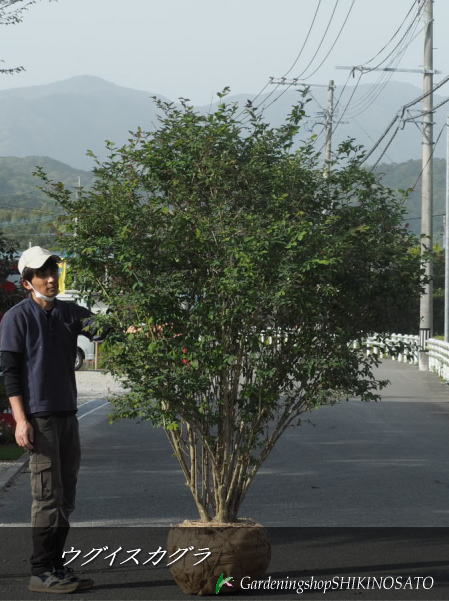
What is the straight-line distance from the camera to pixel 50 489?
6977 millimetres

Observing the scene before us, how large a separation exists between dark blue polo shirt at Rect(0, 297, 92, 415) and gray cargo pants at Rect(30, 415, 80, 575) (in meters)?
0.11

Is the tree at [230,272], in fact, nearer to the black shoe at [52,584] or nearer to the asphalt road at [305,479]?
the black shoe at [52,584]

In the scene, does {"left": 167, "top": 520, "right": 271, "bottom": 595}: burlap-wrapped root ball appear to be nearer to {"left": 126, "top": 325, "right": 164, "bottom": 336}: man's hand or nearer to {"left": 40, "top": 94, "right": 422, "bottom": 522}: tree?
{"left": 40, "top": 94, "right": 422, "bottom": 522}: tree

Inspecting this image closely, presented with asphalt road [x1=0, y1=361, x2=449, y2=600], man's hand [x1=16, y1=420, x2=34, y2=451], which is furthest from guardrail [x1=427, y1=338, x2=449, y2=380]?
man's hand [x1=16, y1=420, x2=34, y2=451]

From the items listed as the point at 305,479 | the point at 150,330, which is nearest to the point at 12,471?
the point at 305,479

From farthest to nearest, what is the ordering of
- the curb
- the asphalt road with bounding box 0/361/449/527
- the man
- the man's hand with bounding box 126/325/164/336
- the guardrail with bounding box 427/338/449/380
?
the guardrail with bounding box 427/338/449/380
the curb
the asphalt road with bounding box 0/361/449/527
the man's hand with bounding box 126/325/164/336
the man

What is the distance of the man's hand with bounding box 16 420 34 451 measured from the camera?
22.6ft

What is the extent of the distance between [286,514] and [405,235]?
3.16 metres

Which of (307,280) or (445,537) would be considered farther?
(445,537)

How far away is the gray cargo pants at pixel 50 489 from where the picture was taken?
6.98m

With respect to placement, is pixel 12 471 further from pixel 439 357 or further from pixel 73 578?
pixel 439 357

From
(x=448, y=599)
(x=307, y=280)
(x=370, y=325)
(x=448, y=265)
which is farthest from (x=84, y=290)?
(x=448, y=265)

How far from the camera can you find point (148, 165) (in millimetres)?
8070

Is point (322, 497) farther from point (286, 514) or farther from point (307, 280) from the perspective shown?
point (307, 280)
